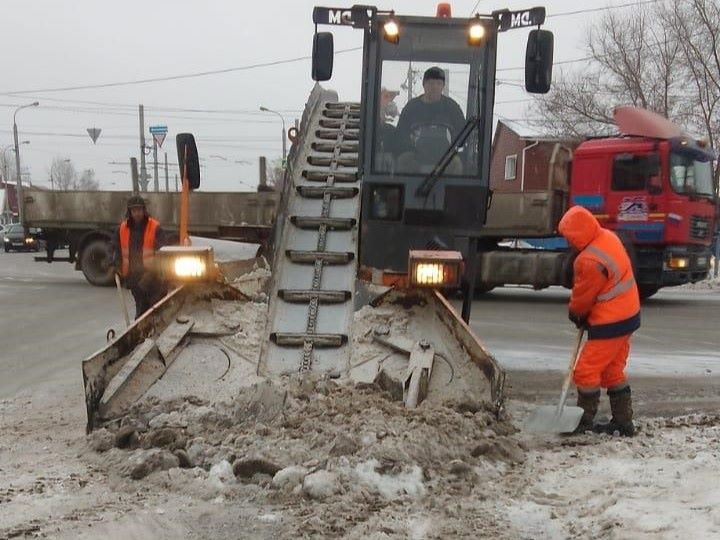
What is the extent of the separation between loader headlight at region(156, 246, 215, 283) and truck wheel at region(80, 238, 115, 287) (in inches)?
456

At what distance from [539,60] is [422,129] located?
3.98 feet

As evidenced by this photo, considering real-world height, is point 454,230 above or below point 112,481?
above

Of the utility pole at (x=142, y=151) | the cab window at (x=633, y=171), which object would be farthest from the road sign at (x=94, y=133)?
the cab window at (x=633, y=171)

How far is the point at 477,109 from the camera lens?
6.84m

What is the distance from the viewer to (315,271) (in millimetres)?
6164

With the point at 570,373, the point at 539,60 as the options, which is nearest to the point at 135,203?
the point at 539,60

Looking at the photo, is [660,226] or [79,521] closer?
[79,521]

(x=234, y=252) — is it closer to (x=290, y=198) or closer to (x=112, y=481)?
(x=290, y=198)

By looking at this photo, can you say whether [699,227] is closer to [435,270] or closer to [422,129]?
[422,129]

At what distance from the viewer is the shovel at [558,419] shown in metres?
5.00

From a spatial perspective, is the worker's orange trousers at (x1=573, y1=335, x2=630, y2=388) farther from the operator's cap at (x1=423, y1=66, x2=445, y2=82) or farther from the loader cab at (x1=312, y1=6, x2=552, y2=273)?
the operator's cap at (x1=423, y1=66, x2=445, y2=82)

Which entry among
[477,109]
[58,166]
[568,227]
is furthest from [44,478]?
[58,166]

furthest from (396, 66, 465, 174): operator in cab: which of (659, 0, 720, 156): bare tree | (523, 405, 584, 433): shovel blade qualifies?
(659, 0, 720, 156): bare tree

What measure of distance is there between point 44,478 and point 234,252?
4782 mm
